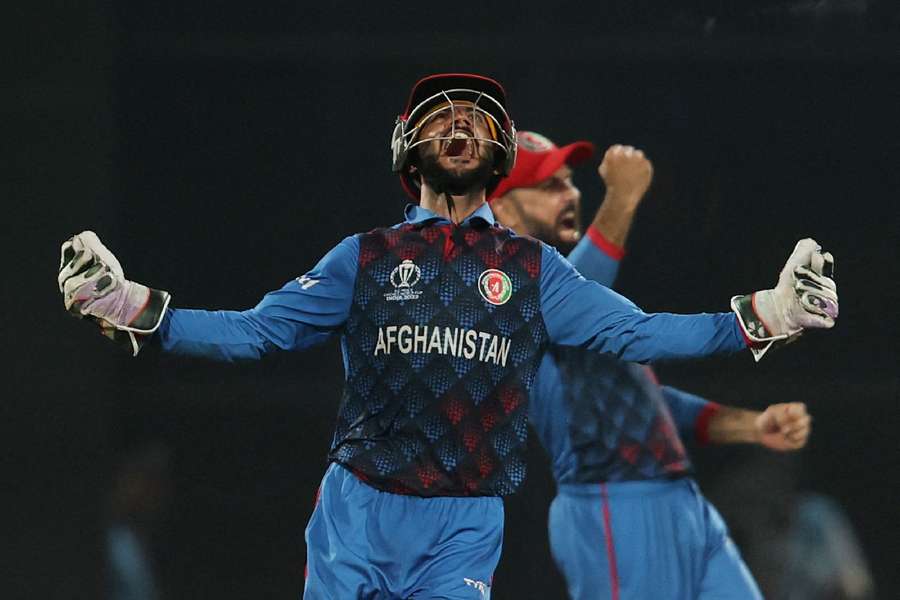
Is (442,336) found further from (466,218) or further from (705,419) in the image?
(705,419)

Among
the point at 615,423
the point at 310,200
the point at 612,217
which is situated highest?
the point at 310,200

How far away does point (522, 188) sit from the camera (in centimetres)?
388

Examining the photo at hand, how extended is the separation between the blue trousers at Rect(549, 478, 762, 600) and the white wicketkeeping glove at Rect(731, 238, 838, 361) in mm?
1050

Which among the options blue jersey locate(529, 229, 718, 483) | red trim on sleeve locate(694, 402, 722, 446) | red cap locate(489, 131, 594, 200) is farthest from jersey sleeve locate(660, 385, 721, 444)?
red cap locate(489, 131, 594, 200)

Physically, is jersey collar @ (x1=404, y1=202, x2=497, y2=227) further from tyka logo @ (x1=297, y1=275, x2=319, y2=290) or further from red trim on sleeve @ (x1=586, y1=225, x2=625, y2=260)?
red trim on sleeve @ (x1=586, y1=225, x2=625, y2=260)

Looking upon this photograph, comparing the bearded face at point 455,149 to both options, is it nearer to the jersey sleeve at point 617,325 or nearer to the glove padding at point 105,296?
the jersey sleeve at point 617,325

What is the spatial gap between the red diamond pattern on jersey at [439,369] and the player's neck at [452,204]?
3.4 inches

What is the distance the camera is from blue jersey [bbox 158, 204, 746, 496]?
269cm

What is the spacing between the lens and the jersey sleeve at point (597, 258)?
3.61 meters

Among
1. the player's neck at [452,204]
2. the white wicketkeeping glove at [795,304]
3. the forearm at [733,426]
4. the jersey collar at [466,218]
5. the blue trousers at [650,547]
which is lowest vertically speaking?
the blue trousers at [650,547]

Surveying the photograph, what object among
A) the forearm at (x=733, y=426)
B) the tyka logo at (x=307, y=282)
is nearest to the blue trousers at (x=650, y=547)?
the forearm at (x=733, y=426)

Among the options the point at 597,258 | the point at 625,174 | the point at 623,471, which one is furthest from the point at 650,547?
the point at 625,174

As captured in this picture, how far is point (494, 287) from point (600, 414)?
0.98m

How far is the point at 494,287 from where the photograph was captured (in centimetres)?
276
